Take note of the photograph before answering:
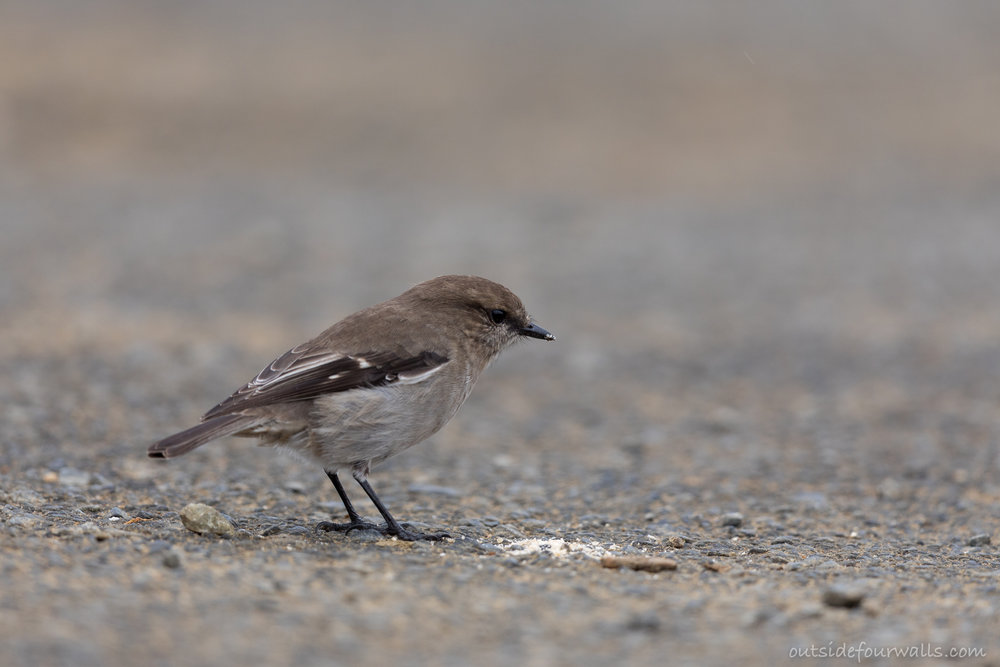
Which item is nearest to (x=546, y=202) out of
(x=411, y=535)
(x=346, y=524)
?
(x=346, y=524)

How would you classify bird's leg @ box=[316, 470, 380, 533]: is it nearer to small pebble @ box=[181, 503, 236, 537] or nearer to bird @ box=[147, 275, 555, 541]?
bird @ box=[147, 275, 555, 541]

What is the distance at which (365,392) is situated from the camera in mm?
6203

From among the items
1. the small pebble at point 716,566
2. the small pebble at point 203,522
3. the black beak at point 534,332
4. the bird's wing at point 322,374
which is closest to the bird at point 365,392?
the bird's wing at point 322,374

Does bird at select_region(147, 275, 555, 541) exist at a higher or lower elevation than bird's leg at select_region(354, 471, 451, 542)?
higher

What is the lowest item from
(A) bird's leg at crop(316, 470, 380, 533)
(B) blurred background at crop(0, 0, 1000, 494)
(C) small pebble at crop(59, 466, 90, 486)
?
(A) bird's leg at crop(316, 470, 380, 533)

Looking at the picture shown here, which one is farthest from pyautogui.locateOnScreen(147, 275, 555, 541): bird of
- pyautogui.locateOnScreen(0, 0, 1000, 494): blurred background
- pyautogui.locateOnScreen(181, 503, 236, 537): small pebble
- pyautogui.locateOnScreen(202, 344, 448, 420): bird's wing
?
pyautogui.locateOnScreen(0, 0, 1000, 494): blurred background

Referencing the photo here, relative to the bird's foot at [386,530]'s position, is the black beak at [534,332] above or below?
above

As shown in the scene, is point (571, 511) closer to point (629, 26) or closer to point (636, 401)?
point (636, 401)

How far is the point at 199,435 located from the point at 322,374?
0.79 m

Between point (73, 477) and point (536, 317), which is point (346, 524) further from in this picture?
point (536, 317)

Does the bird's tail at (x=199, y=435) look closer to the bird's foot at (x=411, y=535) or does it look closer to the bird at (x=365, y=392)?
the bird at (x=365, y=392)

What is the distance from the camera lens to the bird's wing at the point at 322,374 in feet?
20.1

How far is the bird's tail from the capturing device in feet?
18.4

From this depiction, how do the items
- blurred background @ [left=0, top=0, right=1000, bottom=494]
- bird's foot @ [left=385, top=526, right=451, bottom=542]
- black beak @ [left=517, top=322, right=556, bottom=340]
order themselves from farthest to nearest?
blurred background @ [left=0, top=0, right=1000, bottom=494] → black beak @ [left=517, top=322, right=556, bottom=340] → bird's foot @ [left=385, top=526, right=451, bottom=542]
